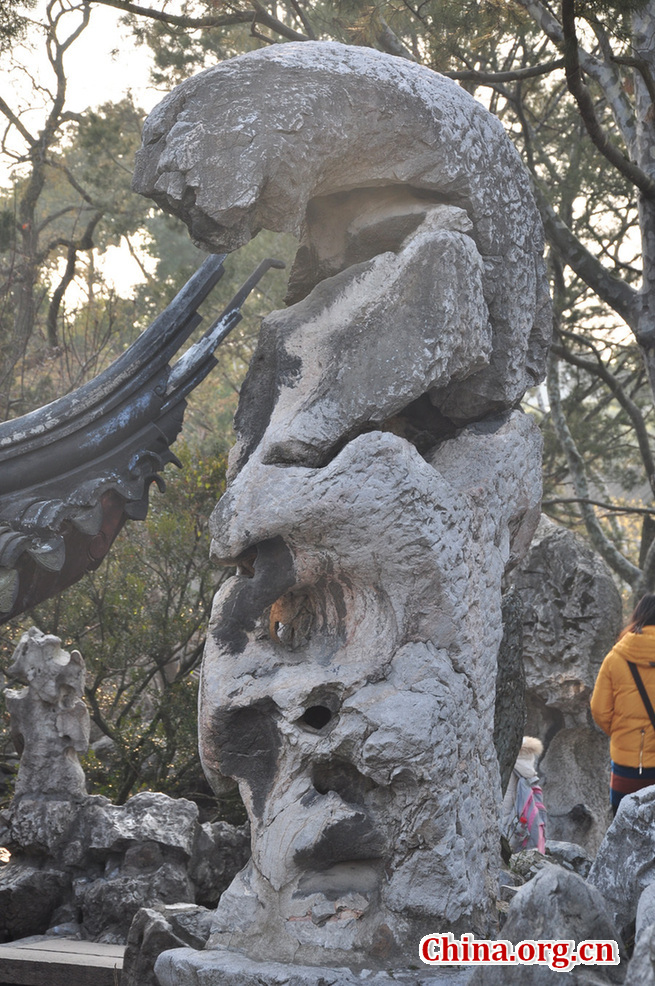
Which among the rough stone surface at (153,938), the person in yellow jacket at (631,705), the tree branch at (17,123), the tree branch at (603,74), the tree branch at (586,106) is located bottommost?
the rough stone surface at (153,938)

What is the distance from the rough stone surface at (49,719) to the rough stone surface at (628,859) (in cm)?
282

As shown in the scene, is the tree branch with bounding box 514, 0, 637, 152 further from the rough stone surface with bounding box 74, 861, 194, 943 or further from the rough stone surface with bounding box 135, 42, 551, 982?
the rough stone surface with bounding box 74, 861, 194, 943

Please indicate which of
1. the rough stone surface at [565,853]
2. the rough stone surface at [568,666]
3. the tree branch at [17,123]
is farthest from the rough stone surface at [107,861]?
the tree branch at [17,123]

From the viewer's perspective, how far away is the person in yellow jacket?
12.3ft

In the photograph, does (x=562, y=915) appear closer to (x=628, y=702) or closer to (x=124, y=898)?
(x=628, y=702)

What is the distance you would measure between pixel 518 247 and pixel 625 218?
615 centimetres

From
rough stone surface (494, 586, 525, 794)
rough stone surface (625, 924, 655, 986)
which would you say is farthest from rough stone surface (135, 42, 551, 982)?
rough stone surface (625, 924, 655, 986)

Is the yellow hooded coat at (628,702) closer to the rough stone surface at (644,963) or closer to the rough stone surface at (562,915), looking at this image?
the rough stone surface at (562,915)

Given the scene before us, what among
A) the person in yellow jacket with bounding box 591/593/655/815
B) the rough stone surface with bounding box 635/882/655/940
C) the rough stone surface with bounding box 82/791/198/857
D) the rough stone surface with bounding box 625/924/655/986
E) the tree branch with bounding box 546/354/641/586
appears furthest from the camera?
the tree branch with bounding box 546/354/641/586

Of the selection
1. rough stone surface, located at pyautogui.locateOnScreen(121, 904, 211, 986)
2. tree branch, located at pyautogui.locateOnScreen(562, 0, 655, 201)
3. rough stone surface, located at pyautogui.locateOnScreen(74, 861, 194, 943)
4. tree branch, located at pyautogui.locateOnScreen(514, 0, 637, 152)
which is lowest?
rough stone surface, located at pyautogui.locateOnScreen(74, 861, 194, 943)

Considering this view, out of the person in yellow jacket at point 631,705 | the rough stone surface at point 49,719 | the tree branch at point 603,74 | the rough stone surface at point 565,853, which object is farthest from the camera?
the tree branch at point 603,74

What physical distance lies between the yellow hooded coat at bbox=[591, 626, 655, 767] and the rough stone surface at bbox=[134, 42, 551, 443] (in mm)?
1261

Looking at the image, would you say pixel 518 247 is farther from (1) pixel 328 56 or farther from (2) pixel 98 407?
(2) pixel 98 407

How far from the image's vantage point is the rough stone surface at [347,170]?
8.93ft
